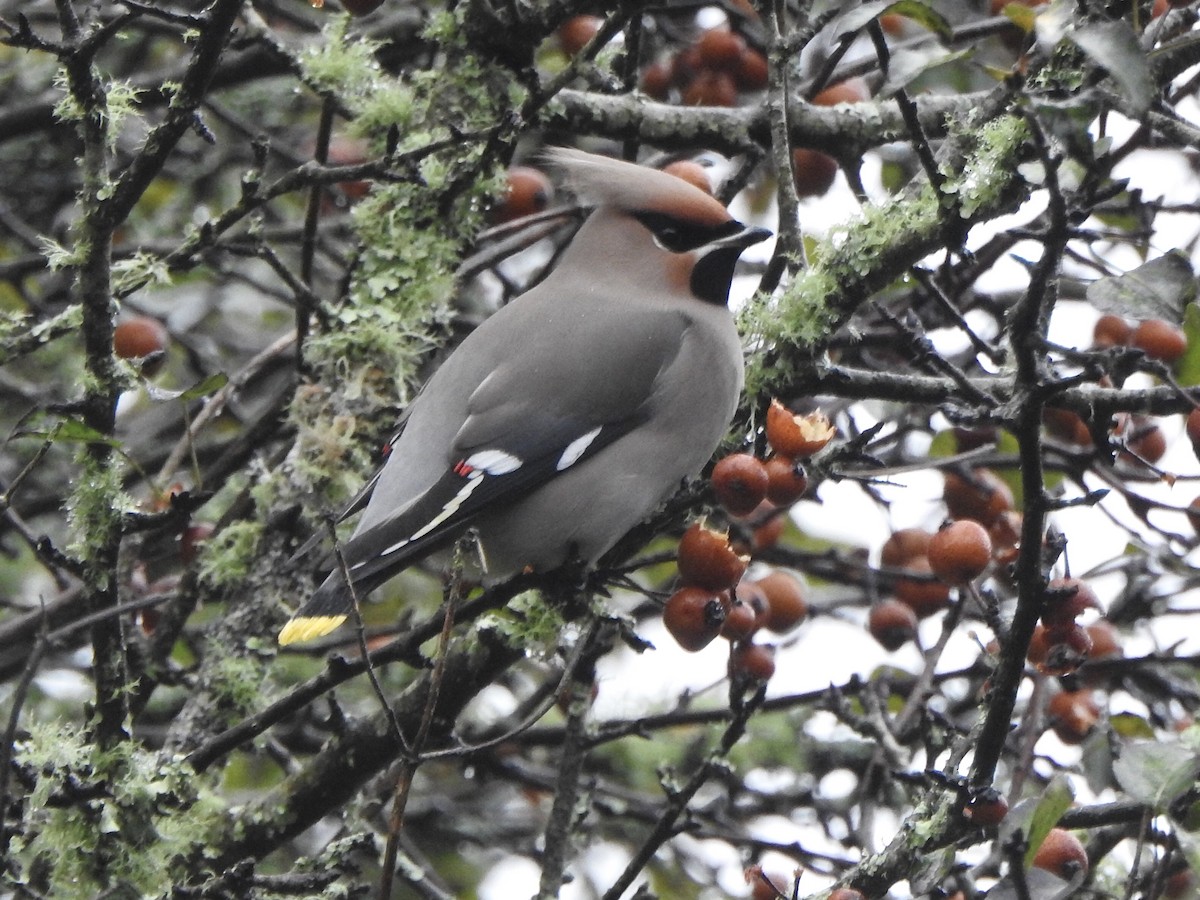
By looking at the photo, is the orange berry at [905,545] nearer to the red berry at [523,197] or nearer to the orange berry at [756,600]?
the orange berry at [756,600]

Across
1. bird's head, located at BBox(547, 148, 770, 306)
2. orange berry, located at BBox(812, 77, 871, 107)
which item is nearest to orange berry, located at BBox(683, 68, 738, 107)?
orange berry, located at BBox(812, 77, 871, 107)

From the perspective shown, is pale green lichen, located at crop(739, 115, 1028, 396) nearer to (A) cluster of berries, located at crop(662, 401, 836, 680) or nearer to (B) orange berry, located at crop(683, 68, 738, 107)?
(A) cluster of berries, located at crop(662, 401, 836, 680)

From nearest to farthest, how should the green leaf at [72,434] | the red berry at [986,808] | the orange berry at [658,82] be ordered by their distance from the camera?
1. the red berry at [986,808]
2. the green leaf at [72,434]
3. the orange berry at [658,82]

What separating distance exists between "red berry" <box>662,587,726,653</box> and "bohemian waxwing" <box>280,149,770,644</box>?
26 cm

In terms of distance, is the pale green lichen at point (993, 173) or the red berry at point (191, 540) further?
the red berry at point (191, 540)

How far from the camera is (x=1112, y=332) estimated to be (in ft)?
11.9

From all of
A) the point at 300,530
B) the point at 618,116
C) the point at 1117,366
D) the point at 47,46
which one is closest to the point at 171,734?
the point at 300,530

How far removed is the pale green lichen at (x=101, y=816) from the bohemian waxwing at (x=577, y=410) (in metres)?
0.50

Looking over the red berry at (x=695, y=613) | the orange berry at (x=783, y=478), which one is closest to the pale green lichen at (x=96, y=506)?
the red berry at (x=695, y=613)

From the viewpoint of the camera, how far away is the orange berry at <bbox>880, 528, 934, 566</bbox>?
A: 3852 mm

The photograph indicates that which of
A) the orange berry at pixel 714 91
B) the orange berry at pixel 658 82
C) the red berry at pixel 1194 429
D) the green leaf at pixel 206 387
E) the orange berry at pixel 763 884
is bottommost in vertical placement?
the orange berry at pixel 763 884

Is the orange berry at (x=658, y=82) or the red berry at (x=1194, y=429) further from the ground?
the orange berry at (x=658, y=82)

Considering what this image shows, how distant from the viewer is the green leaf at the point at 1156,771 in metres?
2.06

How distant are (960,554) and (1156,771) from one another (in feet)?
2.59
